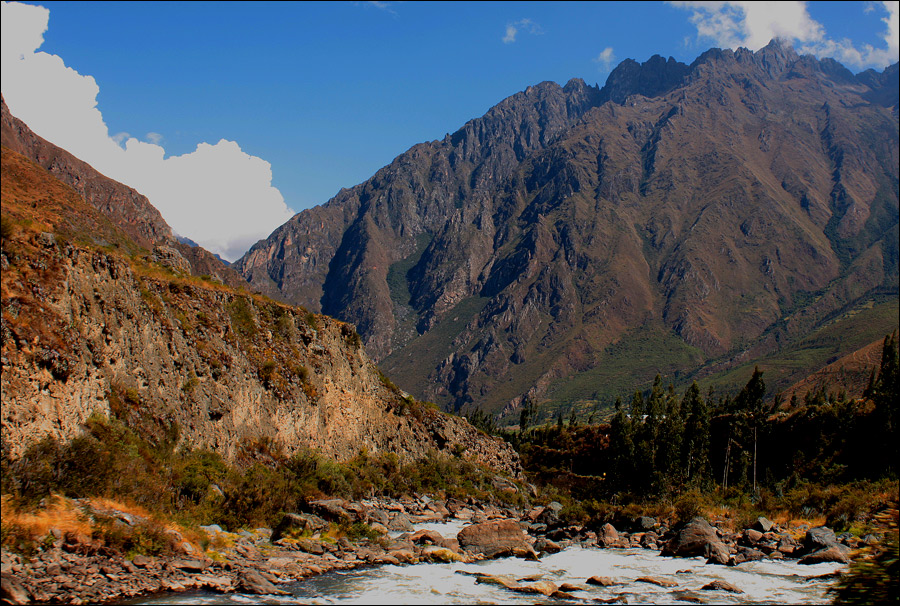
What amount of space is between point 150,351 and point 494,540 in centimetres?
2616

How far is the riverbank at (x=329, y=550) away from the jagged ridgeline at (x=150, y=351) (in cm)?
641

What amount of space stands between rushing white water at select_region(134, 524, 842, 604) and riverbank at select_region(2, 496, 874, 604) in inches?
35.8

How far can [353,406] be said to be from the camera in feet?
233

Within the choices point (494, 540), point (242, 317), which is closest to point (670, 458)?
point (494, 540)

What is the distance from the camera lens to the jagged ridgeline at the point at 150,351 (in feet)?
101

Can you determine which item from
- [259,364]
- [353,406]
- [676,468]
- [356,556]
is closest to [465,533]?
[356,556]

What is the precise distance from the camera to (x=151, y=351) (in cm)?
4241

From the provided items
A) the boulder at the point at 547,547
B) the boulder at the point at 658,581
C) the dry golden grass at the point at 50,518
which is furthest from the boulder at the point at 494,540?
the dry golden grass at the point at 50,518

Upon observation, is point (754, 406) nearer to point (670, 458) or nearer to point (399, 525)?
point (670, 458)

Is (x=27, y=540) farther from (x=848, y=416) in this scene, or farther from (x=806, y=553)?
(x=848, y=416)

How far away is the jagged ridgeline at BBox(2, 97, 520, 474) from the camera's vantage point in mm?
30703

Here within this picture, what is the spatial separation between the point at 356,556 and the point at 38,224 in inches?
1001

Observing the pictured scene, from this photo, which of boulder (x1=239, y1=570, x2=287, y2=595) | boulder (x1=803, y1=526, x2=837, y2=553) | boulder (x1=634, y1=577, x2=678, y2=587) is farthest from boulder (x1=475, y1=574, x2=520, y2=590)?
boulder (x1=803, y1=526, x2=837, y2=553)

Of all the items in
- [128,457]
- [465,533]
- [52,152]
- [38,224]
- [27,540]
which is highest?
[52,152]
